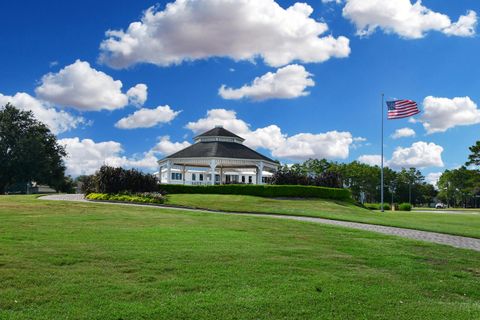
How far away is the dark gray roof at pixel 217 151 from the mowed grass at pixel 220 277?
33.4m

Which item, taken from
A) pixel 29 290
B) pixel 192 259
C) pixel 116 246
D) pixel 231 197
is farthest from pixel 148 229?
pixel 231 197

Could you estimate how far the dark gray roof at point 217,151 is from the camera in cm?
4588

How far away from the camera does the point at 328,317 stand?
6.37 meters

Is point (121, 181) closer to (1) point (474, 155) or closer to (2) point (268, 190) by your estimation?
(2) point (268, 190)

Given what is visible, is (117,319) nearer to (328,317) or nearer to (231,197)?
(328,317)

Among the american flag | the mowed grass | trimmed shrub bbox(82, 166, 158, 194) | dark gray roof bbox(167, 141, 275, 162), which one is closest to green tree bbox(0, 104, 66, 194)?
dark gray roof bbox(167, 141, 275, 162)

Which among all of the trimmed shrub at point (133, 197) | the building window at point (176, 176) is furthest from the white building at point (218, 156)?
the trimmed shrub at point (133, 197)

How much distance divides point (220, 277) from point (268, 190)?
1111 inches

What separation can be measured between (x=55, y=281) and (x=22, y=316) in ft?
4.22

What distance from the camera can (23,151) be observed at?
5722cm

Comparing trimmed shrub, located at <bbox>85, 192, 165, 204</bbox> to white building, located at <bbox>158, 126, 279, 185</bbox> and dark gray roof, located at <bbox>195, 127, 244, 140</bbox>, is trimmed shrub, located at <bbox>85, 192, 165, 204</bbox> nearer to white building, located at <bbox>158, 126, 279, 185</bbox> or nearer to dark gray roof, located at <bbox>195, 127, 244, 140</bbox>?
white building, located at <bbox>158, 126, 279, 185</bbox>

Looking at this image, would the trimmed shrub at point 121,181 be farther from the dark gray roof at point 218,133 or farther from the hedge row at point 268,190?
the dark gray roof at point 218,133

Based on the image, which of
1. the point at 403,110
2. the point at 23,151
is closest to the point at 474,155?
the point at 403,110

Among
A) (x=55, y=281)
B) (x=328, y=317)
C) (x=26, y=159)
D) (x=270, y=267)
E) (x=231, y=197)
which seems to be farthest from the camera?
(x=26, y=159)
